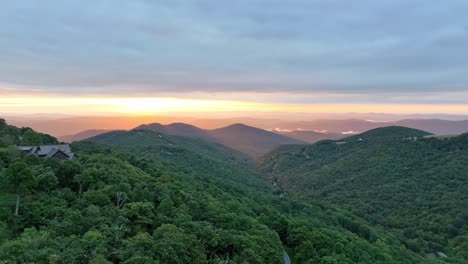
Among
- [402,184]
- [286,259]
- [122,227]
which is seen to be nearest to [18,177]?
[122,227]

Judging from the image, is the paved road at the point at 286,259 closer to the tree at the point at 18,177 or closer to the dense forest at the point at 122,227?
the dense forest at the point at 122,227

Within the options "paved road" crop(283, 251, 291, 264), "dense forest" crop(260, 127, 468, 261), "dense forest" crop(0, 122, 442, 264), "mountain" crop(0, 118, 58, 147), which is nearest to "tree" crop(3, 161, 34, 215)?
"dense forest" crop(0, 122, 442, 264)

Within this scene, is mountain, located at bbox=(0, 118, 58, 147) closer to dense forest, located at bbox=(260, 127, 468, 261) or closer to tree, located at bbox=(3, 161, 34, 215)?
tree, located at bbox=(3, 161, 34, 215)

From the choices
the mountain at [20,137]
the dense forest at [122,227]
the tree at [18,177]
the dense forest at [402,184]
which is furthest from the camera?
the dense forest at [402,184]

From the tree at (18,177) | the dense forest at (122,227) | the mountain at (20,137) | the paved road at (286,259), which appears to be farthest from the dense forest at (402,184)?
the mountain at (20,137)

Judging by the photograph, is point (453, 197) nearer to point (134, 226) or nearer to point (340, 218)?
point (340, 218)

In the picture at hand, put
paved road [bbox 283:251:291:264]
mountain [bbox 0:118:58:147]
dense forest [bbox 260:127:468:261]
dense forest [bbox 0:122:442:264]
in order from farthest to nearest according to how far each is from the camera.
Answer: dense forest [bbox 260:127:468:261] < mountain [bbox 0:118:58:147] < paved road [bbox 283:251:291:264] < dense forest [bbox 0:122:442:264]

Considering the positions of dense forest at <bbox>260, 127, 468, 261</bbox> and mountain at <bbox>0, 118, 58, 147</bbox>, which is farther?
dense forest at <bbox>260, 127, 468, 261</bbox>

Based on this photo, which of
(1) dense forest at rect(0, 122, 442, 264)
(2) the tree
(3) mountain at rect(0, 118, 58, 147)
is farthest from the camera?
(3) mountain at rect(0, 118, 58, 147)

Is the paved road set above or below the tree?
below

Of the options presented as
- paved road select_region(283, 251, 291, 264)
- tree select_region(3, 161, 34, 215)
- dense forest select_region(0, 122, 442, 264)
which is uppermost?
tree select_region(3, 161, 34, 215)
